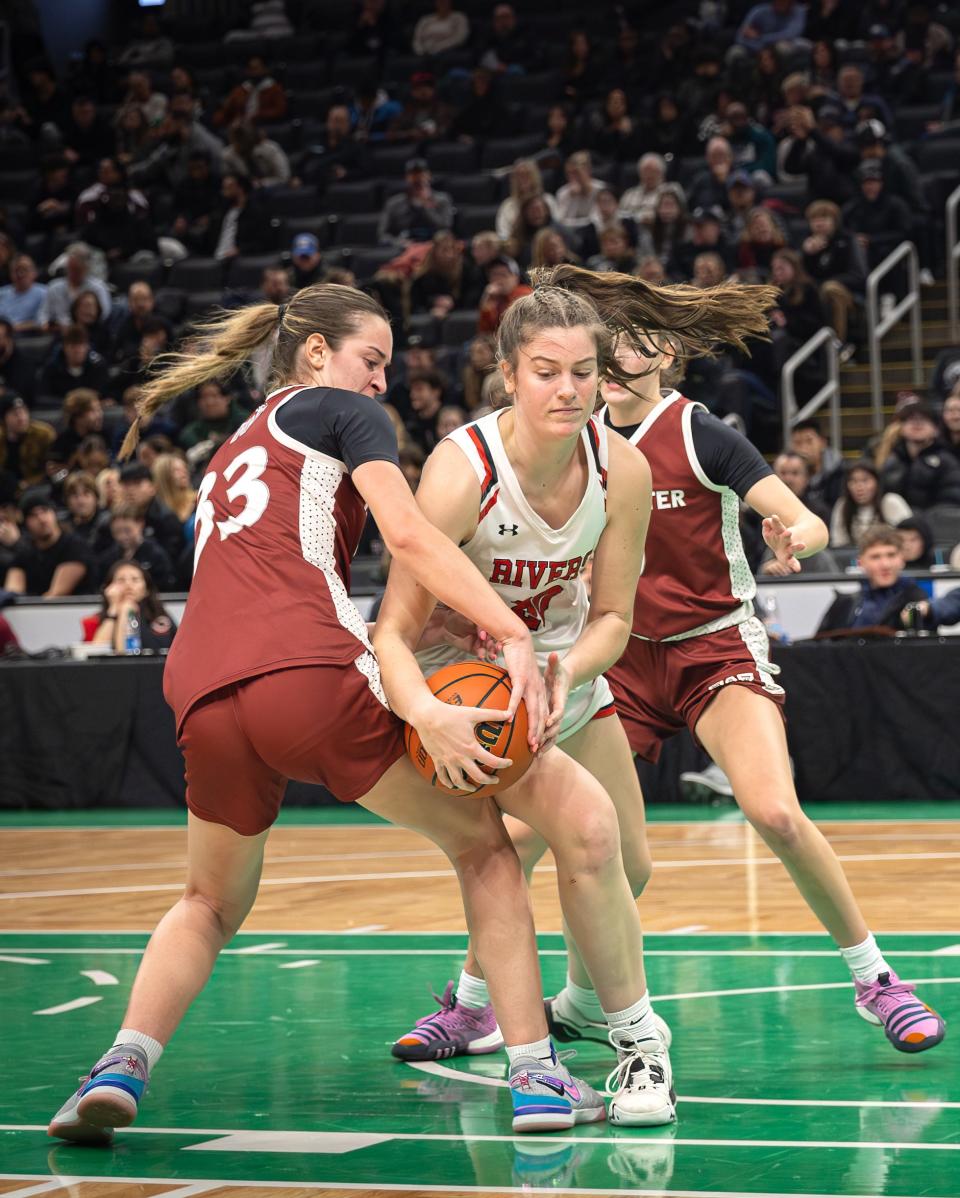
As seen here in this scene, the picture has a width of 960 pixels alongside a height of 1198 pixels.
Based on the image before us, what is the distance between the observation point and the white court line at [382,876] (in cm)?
760

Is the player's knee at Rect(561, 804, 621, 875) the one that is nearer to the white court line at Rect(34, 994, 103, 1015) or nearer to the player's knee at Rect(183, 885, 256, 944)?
the player's knee at Rect(183, 885, 256, 944)

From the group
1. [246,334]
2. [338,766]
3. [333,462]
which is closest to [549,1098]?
[338,766]

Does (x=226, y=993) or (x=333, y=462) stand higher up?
(x=333, y=462)

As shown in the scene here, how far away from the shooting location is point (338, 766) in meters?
3.62

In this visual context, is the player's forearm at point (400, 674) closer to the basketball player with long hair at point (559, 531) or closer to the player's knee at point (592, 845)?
the basketball player with long hair at point (559, 531)

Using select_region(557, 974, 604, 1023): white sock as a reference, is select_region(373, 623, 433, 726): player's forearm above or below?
above

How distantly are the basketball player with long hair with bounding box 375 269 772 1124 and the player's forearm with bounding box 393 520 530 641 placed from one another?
0.18 meters

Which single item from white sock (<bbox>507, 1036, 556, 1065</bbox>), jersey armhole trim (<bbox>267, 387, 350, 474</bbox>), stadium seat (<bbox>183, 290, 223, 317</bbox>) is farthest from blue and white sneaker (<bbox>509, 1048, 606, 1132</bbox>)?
stadium seat (<bbox>183, 290, 223, 317</bbox>)

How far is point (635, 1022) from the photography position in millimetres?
3828

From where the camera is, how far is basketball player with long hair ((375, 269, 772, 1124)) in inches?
Answer: 149

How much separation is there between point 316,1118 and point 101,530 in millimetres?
9336

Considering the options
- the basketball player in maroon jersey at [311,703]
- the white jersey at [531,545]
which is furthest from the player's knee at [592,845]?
the white jersey at [531,545]

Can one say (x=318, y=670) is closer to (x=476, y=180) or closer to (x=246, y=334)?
(x=246, y=334)

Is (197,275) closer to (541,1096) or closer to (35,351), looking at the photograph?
(35,351)
